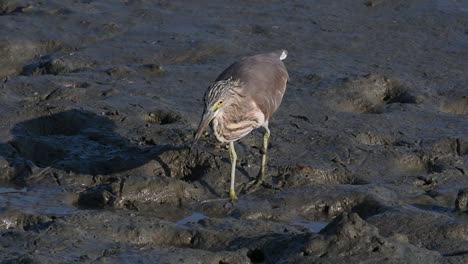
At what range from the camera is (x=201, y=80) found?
38.8 ft

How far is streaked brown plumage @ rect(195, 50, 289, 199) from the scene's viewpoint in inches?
362

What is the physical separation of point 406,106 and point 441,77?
1.08 metres

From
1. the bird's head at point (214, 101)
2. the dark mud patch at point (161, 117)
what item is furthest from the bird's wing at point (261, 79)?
the dark mud patch at point (161, 117)

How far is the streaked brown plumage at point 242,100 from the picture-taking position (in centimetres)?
919

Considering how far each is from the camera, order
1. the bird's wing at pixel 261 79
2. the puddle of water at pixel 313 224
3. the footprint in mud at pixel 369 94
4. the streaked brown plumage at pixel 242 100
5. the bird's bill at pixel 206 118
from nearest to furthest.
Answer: the puddle of water at pixel 313 224 → the bird's bill at pixel 206 118 → the streaked brown plumage at pixel 242 100 → the bird's wing at pixel 261 79 → the footprint in mud at pixel 369 94

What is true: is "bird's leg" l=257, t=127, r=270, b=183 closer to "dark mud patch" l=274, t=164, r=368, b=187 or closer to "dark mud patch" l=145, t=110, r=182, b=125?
"dark mud patch" l=274, t=164, r=368, b=187

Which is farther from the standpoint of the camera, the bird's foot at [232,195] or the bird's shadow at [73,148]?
the bird's shadow at [73,148]

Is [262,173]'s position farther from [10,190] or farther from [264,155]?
[10,190]

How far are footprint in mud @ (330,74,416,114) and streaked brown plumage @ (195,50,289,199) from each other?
1.28m

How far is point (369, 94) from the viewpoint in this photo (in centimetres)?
1159

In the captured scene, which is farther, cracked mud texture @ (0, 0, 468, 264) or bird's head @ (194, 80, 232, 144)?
bird's head @ (194, 80, 232, 144)

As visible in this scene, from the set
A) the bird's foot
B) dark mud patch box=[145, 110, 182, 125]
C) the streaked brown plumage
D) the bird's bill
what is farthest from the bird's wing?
dark mud patch box=[145, 110, 182, 125]

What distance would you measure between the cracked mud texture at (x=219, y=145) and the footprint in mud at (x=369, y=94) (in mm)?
21

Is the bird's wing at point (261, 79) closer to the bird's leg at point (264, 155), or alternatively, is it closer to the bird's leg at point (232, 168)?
the bird's leg at point (264, 155)
